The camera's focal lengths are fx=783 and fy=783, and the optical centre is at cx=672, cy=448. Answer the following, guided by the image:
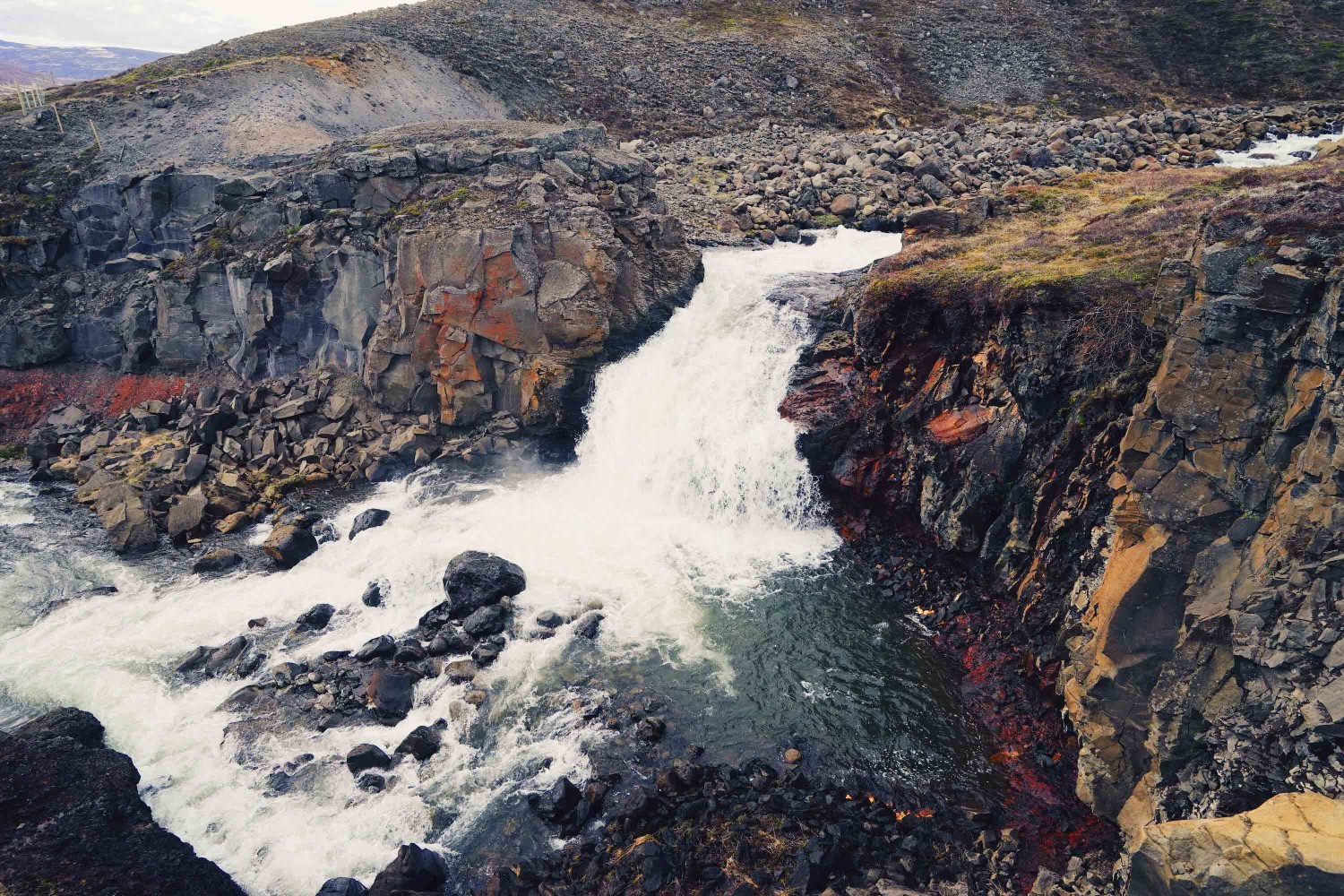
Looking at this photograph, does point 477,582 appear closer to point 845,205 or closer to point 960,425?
point 960,425

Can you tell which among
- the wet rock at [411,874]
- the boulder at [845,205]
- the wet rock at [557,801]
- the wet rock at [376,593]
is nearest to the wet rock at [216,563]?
the wet rock at [376,593]

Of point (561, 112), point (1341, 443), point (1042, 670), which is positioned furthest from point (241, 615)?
point (561, 112)

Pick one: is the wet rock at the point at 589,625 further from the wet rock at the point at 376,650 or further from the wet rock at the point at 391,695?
the wet rock at the point at 376,650

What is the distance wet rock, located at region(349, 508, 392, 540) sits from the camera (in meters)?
26.8

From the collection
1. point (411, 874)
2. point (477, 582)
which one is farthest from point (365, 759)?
point (477, 582)

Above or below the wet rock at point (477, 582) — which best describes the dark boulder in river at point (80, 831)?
below

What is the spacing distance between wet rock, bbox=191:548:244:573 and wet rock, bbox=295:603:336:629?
4691mm

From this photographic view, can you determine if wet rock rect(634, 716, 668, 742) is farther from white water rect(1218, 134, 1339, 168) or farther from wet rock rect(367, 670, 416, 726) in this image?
white water rect(1218, 134, 1339, 168)

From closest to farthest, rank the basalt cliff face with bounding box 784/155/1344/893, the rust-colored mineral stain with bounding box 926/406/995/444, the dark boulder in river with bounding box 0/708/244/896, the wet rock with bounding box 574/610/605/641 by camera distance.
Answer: the basalt cliff face with bounding box 784/155/1344/893 < the dark boulder in river with bounding box 0/708/244/896 < the wet rock with bounding box 574/610/605/641 < the rust-colored mineral stain with bounding box 926/406/995/444

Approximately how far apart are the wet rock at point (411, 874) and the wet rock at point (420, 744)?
114 inches

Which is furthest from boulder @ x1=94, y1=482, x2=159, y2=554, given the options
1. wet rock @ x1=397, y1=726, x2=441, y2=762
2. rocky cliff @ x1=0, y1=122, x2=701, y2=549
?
wet rock @ x1=397, y1=726, x2=441, y2=762

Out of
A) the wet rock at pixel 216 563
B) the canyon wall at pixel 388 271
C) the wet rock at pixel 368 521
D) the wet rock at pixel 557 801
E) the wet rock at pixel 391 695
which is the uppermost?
the canyon wall at pixel 388 271

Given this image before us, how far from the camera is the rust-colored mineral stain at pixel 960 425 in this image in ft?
72.9

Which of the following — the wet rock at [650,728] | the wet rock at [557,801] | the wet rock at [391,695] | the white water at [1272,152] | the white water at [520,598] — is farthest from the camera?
the white water at [1272,152]
